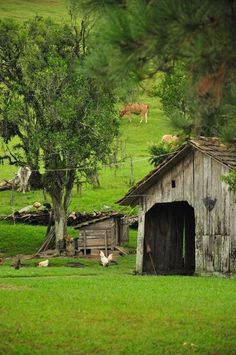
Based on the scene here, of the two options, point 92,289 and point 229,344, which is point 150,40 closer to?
point 229,344

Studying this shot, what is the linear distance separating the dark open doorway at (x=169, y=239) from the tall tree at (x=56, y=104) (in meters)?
6.40

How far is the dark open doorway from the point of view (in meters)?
31.5

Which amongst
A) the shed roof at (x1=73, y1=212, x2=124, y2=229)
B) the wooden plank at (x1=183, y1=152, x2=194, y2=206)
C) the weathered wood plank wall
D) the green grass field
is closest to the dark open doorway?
the weathered wood plank wall

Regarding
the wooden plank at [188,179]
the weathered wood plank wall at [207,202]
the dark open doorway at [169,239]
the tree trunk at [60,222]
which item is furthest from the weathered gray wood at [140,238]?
the tree trunk at [60,222]

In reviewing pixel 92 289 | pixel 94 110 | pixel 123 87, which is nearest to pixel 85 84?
pixel 94 110

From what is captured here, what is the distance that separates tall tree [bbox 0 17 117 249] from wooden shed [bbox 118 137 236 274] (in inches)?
268

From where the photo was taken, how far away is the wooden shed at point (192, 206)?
27594 mm

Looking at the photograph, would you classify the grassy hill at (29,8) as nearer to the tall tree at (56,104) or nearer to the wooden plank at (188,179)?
the tall tree at (56,104)

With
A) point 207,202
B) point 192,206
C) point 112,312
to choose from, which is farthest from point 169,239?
point 112,312

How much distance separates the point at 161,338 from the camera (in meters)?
14.9

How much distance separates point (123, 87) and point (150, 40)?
5.61 ft

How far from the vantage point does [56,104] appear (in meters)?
36.7

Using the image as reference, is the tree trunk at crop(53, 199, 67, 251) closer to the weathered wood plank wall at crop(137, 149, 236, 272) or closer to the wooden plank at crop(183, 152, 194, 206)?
the weathered wood plank wall at crop(137, 149, 236, 272)

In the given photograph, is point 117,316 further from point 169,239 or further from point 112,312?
point 169,239
